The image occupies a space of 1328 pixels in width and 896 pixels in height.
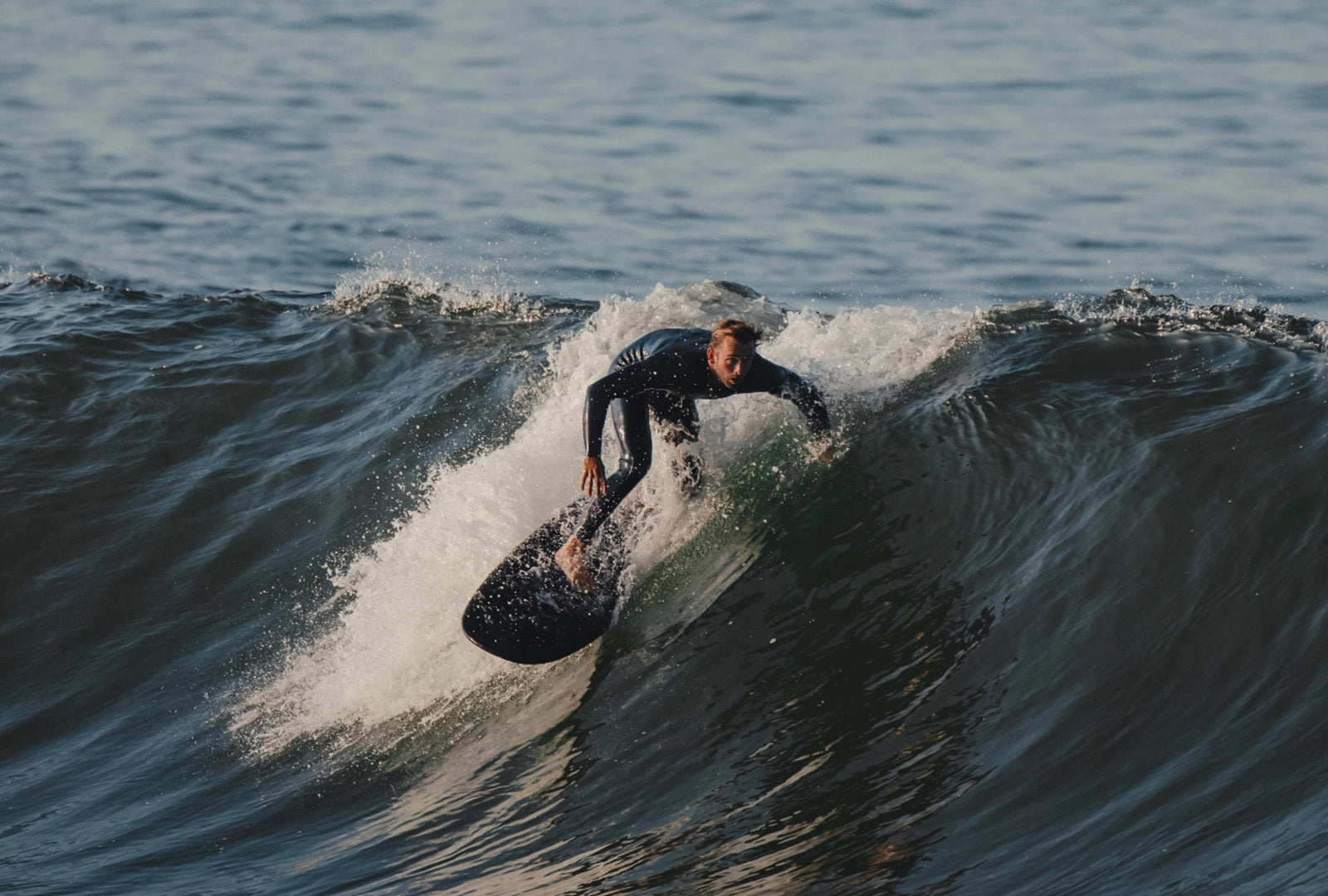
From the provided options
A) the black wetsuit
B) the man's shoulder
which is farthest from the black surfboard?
the man's shoulder

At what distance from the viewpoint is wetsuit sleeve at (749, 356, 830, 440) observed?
737cm

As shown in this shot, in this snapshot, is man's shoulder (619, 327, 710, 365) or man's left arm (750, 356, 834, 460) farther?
man's left arm (750, 356, 834, 460)

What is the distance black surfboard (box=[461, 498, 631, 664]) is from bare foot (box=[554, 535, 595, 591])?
120mm

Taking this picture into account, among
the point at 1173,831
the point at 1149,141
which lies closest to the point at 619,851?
the point at 1173,831

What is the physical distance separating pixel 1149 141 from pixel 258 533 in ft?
47.6

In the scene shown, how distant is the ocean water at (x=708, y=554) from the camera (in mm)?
5773

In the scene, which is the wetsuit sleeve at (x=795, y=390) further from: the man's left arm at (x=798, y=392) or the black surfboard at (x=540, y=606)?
the black surfboard at (x=540, y=606)

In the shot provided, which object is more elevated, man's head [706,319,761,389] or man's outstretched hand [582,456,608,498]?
man's head [706,319,761,389]

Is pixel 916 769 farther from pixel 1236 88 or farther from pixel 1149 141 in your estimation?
pixel 1236 88

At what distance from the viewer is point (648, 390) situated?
7.27 metres

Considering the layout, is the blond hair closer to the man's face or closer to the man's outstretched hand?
the man's face

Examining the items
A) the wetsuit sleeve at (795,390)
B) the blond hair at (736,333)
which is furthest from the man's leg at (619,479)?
the blond hair at (736,333)

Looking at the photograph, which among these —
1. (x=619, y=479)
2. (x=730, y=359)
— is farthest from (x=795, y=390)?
(x=619, y=479)

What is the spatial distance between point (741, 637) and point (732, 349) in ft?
5.14
